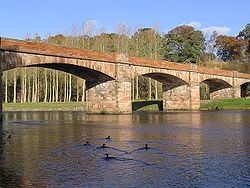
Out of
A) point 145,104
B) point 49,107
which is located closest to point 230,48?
point 145,104

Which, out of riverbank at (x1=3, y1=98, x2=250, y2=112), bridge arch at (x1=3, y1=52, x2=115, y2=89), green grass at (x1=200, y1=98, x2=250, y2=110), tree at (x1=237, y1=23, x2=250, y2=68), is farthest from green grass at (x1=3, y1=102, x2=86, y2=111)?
tree at (x1=237, y1=23, x2=250, y2=68)

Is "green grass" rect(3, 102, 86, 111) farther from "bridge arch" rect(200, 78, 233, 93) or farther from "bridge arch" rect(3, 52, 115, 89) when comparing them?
"bridge arch" rect(200, 78, 233, 93)

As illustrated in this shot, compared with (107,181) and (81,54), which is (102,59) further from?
(107,181)

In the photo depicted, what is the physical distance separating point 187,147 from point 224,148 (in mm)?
1424

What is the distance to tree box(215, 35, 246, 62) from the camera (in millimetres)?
98188

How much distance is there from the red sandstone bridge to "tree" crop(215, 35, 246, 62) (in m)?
35.7

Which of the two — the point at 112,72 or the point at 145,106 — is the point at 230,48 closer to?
the point at 145,106

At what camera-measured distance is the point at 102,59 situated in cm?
3859

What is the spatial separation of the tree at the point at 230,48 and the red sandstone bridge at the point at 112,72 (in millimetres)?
35729

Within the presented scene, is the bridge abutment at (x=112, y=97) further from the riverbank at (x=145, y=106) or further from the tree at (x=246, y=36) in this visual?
the tree at (x=246, y=36)

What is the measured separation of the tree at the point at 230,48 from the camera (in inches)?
3866

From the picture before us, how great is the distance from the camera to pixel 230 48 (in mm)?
101938

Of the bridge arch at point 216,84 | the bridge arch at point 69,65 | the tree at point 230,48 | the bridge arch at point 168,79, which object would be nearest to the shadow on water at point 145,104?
the bridge arch at point 168,79

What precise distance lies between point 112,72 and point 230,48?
70067 mm
